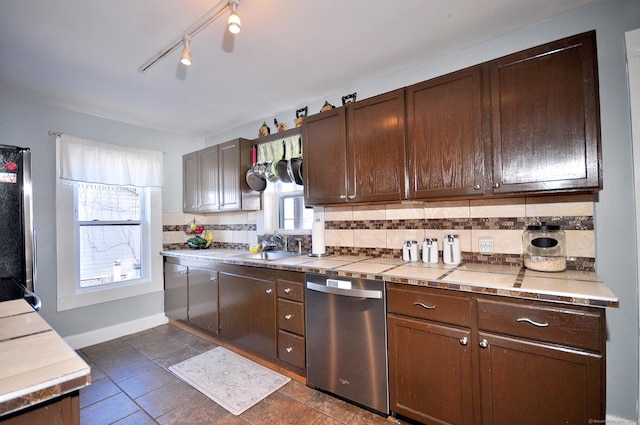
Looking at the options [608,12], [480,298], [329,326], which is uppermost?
[608,12]

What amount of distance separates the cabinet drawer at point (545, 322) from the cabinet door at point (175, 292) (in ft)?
9.89

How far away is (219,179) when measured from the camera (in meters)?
3.40

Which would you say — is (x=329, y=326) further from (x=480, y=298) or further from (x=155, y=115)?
(x=155, y=115)

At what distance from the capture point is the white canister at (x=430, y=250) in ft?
6.93

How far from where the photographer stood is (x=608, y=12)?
167 centimetres

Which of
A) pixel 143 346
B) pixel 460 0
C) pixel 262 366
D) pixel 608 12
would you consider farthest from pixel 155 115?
pixel 608 12

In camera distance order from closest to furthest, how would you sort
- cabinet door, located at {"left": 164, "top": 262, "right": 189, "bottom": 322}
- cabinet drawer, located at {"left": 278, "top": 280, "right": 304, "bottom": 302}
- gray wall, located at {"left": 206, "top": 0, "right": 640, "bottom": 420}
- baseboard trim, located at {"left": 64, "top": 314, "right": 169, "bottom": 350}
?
gray wall, located at {"left": 206, "top": 0, "right": 640, "bottom": 420}, cabinet drawer, located at {"left": 278, "top": 280, "right": 304, "bottom": 302}, baseboard trim, located at {"left": 64, "top": 314, "right": 169, "bottom": 350}, cabinet door, located at {"left": 164, "top": 262, "right": 189, "bottom": 322}

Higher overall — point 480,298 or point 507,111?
point 507,111

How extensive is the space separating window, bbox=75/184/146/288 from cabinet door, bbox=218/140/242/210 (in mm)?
1087

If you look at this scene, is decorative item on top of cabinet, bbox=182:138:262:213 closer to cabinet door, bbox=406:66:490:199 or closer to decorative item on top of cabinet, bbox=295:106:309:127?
decorative item on top of cabinet, bbox=295:106:309:127

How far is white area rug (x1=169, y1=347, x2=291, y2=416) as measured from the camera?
2060 millimetres

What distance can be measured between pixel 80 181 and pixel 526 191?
3907 millimetres

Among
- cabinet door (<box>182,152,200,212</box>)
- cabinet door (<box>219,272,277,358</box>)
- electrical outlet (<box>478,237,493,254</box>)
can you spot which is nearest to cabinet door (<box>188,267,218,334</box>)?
cabinet door (<box>219,272,277,358</box>)

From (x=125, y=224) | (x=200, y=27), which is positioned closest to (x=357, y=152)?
(x=200, y=27)
